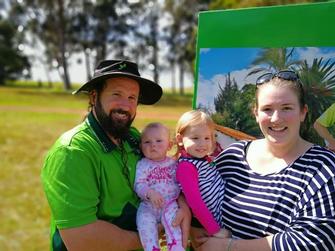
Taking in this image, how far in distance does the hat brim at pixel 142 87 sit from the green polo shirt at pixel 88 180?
0.17 metres

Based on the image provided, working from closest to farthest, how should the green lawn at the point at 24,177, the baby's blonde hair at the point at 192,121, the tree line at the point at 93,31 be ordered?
1. the baby's blonde hair at the point at 192,121
2. the green lawn at the point at 24,177
3. the tree line at the point at 93,31

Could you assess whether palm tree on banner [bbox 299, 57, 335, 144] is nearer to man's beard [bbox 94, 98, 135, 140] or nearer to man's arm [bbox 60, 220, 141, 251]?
man's beard [bbox 94, 98, 135, 140]

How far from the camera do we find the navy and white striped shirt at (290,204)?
2244mm

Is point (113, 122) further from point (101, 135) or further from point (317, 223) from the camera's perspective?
point (317, 223)

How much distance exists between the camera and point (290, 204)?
7.60ft

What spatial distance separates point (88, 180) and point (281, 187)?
1007 millimetres

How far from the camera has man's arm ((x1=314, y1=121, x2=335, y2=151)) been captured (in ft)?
9.02

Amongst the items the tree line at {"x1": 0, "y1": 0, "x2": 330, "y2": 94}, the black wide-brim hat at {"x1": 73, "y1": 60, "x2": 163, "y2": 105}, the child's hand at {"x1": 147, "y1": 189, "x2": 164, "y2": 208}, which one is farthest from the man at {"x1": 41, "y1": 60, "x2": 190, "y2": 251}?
the tree line at {"x1": 0, "y1": 0, "x2": 330, "y2": 94}

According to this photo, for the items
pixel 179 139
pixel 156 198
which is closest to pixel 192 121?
pixel 179 139

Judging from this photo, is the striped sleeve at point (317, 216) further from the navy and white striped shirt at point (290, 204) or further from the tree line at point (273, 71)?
the tree line at point (273, 71)

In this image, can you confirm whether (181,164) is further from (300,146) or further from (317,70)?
(317,70)

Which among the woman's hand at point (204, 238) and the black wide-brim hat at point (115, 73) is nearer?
the woman's hand at point (204, 238)

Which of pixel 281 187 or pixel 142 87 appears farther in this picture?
pixel 142 87

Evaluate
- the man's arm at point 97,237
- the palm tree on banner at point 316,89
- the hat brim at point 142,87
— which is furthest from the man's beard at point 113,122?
the palm tree on banner at point 316,89
